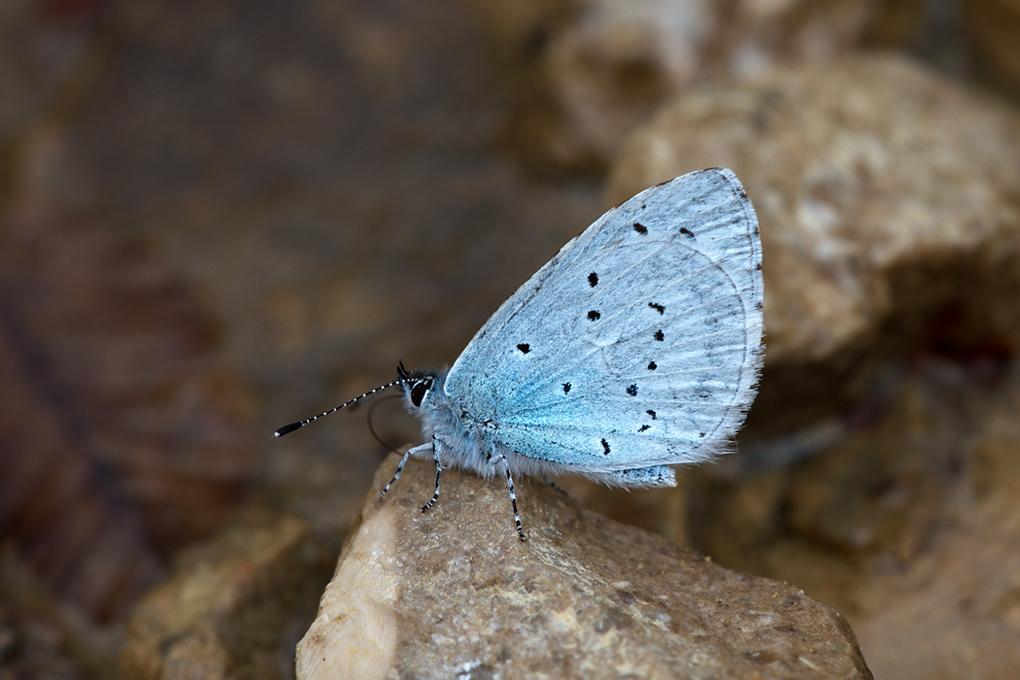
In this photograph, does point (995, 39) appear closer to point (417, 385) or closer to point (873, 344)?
point (873, 344)

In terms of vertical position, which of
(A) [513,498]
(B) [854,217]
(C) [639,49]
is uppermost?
(C) [639,49]

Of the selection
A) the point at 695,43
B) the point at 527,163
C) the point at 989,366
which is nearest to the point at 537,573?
the point at 989,366

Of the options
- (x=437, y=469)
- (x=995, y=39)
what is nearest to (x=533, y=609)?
(x=437, y=469)

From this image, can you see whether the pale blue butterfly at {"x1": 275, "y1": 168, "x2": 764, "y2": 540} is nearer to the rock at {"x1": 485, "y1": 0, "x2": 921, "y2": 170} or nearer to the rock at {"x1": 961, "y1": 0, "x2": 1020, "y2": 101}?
the rock at {"x1": 485, "y1": 0, "x2": 921, "y2": 170}

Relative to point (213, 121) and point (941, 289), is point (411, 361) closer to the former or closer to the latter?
point (213, 121)

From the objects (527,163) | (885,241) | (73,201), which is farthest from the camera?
(527,163)

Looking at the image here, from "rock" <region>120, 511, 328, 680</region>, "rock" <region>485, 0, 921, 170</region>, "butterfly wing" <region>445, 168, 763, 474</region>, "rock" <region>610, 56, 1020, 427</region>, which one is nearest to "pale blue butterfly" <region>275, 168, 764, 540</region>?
"butterfly wing" <region>445, 168, 763, 474</region>
